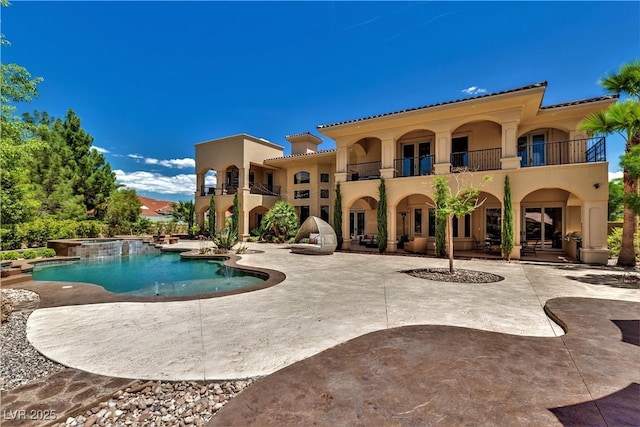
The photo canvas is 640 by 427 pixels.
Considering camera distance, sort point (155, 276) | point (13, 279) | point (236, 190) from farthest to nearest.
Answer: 1. point (236, 190)
2. point (155, 276)
3. point (13, 279)

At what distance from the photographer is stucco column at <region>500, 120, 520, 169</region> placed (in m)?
13.5

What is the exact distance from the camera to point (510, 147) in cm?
1366

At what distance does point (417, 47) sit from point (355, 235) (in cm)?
1316

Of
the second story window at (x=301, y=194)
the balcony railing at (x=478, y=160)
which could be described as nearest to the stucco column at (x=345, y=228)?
the balcony railing at (x=478, y=160)

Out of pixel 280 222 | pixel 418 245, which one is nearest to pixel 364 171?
pixel 418 245

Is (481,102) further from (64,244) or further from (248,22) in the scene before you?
(64,244)

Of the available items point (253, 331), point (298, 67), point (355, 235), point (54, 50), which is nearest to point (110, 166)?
point (54, 50)

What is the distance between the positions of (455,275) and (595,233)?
25.3 feet

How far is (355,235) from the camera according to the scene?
22.6 meters

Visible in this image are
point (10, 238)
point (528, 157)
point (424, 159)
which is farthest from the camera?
point (424, 159)

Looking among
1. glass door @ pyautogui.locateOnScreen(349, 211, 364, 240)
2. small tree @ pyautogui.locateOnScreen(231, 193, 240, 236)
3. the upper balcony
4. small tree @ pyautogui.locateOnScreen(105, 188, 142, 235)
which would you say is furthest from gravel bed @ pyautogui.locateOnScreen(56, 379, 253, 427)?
small tree @ pyautogui.locateOnScreen(105, 188, 142, 235)

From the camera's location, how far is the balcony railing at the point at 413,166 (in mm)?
17297

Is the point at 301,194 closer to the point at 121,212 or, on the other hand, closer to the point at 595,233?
the point at 121,212

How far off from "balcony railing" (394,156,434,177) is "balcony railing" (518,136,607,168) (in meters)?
4.60
